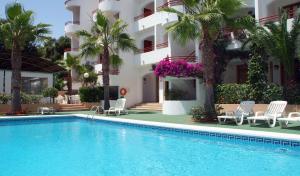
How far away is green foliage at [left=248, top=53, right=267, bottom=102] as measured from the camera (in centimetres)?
1705

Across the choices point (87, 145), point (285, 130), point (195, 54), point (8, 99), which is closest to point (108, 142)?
point (87, 145)

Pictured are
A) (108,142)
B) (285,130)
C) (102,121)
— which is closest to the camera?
(285,130)

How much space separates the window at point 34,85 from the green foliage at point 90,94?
439cm

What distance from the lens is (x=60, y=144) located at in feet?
38.4

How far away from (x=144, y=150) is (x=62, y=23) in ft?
105

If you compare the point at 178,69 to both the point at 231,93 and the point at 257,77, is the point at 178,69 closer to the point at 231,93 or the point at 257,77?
the point at 231,93

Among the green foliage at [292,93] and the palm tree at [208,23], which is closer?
the palm tree at [208,23]

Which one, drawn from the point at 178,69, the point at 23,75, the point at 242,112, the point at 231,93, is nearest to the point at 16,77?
the point at 23,75

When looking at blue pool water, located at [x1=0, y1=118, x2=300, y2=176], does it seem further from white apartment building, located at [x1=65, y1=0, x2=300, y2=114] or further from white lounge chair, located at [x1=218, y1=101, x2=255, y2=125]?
white apartment building, located at [x1=65, y1=0, x2=300, y2=114]

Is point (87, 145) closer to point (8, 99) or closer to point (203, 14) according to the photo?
point (203, 14)

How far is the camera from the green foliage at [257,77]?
17.0m

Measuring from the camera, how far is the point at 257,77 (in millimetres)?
17188

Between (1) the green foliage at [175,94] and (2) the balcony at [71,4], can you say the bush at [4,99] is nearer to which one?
(1) the green foliage at [175,94]

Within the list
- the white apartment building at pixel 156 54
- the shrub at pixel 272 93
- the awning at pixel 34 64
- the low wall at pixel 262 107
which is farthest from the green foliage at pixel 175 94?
the awning at pixel 34 64
